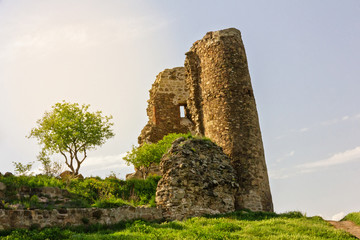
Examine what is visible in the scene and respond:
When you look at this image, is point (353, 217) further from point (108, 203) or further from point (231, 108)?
point (108, 203)

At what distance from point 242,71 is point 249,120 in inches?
117

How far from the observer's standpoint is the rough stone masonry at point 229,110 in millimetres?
20766

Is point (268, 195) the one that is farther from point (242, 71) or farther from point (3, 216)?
point (3, 216)

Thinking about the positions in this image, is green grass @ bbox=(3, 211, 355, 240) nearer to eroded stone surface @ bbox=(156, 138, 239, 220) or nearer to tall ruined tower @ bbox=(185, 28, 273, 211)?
eroded stone surface @ bbox=(156, 138, 239, 220)

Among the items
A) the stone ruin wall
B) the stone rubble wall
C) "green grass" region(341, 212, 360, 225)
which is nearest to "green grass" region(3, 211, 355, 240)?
the stone rubble wall

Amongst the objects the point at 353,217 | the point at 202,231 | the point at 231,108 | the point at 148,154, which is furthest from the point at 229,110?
the point at 202,231

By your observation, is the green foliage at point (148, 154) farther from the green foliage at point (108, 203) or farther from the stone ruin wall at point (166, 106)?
the green foliage at point (108, 203)

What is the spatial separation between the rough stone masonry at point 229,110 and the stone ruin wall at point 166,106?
0.12m

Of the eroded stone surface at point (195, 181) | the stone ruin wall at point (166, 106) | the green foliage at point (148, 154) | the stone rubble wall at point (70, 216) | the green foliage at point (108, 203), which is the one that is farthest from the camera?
the stone ruin wall at point (166, 106)

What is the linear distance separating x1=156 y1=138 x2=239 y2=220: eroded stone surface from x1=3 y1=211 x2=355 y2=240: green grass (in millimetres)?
1464

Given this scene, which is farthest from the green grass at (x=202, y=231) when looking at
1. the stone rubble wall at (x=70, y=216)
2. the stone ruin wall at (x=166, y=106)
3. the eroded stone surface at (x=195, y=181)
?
the stone ruin wall at (x=166, y=106)

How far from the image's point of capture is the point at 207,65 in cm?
2414

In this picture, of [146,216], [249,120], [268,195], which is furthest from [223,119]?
[146,216]

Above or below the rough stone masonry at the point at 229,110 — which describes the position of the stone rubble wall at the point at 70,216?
below
